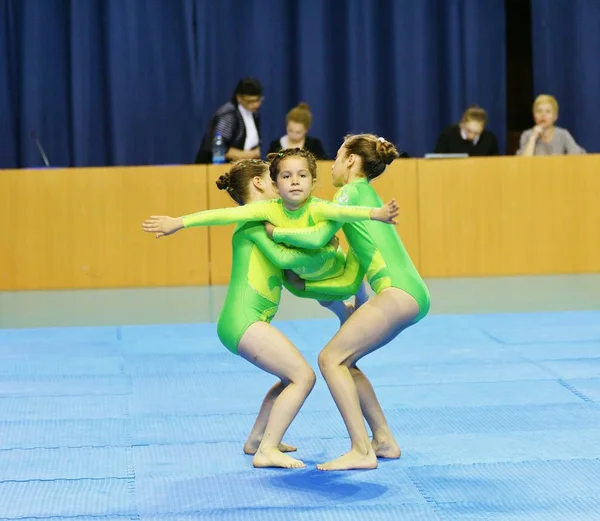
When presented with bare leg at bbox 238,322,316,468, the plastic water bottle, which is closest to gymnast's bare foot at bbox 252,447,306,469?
bare leg at bbox 238,322,316,468

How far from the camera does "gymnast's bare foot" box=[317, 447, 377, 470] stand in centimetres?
423

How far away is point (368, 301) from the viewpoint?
14.6 feet

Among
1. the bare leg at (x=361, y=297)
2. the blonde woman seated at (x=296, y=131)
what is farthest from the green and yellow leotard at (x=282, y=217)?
the blonde woman seated at (x=296, y=131)

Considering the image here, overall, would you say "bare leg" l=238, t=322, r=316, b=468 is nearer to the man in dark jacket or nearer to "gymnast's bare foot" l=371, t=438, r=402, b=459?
"gymnast's bare foot" l=371, t=438, r=402, b=459

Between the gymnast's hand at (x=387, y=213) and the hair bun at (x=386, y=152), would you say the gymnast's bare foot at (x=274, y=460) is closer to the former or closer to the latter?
the gymnast's hand at (x=387, y=213)

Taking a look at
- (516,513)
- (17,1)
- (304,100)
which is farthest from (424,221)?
(516,513)

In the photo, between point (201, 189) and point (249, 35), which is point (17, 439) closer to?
point (201, 189)

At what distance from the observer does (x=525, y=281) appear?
10.3 meters

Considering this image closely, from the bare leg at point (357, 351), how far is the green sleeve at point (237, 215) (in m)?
0.52

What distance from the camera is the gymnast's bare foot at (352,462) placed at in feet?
13.9

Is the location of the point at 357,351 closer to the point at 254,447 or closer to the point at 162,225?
the point at 254,447

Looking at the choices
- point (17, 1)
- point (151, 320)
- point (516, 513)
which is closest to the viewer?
point (516, 513)

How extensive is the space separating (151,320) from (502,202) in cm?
391

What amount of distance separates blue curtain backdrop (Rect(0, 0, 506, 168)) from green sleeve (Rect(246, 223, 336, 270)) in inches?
349
